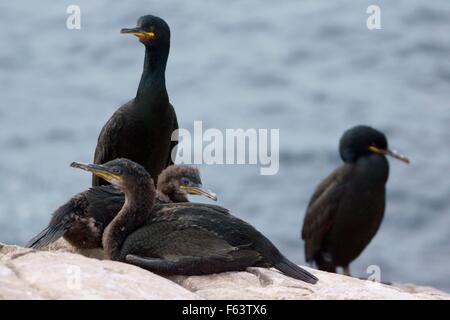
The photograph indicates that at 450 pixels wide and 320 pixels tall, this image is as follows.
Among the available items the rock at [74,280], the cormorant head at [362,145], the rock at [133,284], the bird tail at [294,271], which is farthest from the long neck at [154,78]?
the cormorant head at [362,145]

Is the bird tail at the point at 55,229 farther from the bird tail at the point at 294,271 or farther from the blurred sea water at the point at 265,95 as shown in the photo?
the blurred sea water at the point at 265,95

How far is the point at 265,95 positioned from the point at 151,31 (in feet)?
41.1


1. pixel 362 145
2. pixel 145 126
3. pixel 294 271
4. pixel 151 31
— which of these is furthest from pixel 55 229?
pixel 362 145

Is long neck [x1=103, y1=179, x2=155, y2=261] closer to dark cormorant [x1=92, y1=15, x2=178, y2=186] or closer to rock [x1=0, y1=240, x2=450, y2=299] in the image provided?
rock [x1=0, y1=240, x2=450, y2=299]

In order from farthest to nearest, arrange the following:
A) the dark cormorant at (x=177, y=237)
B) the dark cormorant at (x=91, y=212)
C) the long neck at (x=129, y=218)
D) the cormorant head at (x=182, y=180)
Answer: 1. the cormorant head at (x=182, y=180)
2. the dark cormorant at (x=91, y=212)
3. the long neck at (x=129, y=218)
4. the dark cormorant at (x=177, y=237)

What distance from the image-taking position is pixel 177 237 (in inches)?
244

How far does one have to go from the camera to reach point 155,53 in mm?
8664

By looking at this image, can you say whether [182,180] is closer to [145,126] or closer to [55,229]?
[55,229]

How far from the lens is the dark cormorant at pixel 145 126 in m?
8.38

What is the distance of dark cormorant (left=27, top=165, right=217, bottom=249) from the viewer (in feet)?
21.6

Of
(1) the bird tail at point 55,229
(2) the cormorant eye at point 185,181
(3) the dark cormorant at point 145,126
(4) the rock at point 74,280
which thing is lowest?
(4) the rock at point 74,280

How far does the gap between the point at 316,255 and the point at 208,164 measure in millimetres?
7299

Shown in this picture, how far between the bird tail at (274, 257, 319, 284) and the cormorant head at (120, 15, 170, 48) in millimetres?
2801

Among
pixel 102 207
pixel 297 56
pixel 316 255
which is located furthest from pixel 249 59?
pixel 102 207
